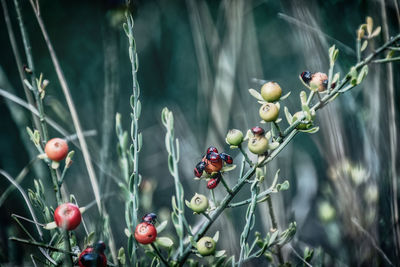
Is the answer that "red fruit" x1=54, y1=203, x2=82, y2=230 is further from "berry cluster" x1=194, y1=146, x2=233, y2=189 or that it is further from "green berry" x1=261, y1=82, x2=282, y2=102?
"green berry" x1=261, y1=82, x2=282, y2=102

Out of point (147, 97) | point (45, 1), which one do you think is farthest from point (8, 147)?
point (45, 1)

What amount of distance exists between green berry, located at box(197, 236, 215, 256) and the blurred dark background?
20cm

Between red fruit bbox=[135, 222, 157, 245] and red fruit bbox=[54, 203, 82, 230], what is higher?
red fruit bbox=[54, 203, 82, 230]

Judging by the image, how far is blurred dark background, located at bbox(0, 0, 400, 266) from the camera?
2.56 feet

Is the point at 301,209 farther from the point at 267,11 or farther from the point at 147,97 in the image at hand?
the point at 267,11

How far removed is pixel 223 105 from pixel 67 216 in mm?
749

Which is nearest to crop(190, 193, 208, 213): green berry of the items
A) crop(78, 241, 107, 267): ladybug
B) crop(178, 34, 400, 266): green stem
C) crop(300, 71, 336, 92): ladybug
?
crop(178, 34, 400, 266): green stem

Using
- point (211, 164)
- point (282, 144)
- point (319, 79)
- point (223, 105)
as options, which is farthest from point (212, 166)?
point (223, 105)

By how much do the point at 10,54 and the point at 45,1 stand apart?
0.42 metres

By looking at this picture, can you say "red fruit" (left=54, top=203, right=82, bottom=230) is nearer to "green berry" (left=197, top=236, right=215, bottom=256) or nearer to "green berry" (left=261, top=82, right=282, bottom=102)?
"green berry" (left=197, top=236, right=215, bottom=256)

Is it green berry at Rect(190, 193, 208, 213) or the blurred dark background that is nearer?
green berry at Rect(190, 193, 208, 213)

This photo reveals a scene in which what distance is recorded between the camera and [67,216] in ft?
1.36

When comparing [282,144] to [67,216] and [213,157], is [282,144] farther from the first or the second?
[67,216]

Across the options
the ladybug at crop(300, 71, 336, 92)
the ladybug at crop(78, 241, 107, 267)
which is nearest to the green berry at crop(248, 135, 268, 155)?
the ladybug at crop(300, 71, 336, 92)
